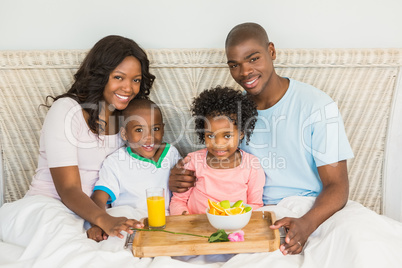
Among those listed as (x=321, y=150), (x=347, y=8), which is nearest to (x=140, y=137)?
(x=321, y=150)

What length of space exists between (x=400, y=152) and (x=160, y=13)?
139 cm

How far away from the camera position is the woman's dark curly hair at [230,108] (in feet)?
5.90

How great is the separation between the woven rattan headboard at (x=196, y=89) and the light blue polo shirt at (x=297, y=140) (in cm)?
30

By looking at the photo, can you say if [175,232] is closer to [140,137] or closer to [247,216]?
[247,216]

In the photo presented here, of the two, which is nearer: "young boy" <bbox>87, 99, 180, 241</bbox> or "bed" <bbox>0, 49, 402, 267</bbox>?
"young boy" <bbox>87, 99, 180, 241</bbox>

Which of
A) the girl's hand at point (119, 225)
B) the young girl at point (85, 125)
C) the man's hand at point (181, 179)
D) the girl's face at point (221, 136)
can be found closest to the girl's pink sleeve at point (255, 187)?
the girl's face at point (221, 136)

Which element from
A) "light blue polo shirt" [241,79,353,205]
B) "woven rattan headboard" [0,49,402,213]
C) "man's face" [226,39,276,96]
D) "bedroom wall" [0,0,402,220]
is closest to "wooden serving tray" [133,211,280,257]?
"light blue polo shirt" [241,79,353,205]

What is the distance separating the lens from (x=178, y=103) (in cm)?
217

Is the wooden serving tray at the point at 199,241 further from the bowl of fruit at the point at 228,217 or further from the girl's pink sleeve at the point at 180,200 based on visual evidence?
the girl's pink sleeve at the point at 180,200

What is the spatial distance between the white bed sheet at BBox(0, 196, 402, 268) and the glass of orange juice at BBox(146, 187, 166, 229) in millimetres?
126

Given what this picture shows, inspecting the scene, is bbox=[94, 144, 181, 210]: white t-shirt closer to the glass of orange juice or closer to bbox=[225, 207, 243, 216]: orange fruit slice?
the glass of orange juice

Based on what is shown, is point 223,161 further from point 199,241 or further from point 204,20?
point 204,20

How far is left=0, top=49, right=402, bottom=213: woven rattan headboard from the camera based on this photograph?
2.08m

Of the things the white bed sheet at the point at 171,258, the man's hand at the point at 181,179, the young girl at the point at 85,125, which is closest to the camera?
the white bed sheet at the point at 171,258
